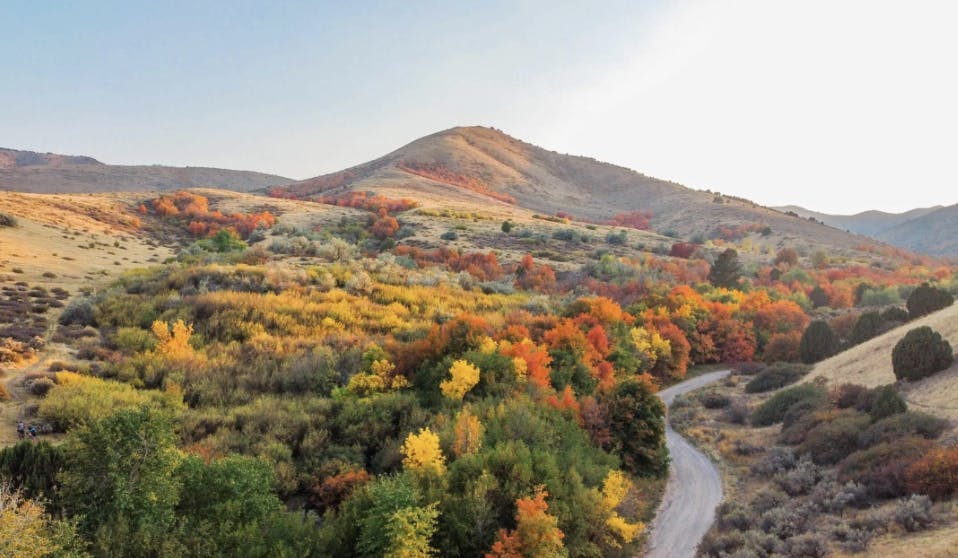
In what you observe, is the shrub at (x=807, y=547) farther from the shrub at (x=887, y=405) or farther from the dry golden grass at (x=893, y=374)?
the shrub at (x=887, y=405)

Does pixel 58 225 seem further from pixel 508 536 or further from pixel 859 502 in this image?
pixel 859 502

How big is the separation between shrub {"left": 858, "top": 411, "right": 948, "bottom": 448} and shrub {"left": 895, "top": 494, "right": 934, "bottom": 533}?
5.22 meters

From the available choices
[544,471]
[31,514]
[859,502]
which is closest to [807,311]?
[859,502]

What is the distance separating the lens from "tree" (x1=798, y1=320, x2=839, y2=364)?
42.9 meters

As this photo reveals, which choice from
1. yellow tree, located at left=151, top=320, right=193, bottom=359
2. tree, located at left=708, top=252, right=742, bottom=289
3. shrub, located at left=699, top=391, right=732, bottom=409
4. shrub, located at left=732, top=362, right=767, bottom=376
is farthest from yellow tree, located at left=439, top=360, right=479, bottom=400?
tree, located at left=708, top=252, right=742, bottom=289

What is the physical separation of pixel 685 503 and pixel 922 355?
560 inches

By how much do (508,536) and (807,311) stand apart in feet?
193

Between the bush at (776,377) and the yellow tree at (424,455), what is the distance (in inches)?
1151

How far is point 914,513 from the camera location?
16.1 m

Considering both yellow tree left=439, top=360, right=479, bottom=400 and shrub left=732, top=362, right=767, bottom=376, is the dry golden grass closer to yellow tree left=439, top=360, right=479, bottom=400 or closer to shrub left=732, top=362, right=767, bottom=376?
shrub left=732, top=362, right=767, bottom=376

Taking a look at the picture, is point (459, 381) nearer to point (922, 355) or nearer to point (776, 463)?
point (776, 463)

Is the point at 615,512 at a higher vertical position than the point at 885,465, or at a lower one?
lower

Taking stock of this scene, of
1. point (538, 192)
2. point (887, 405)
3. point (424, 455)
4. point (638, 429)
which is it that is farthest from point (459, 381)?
point (538, 192)

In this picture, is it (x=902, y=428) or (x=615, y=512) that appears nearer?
(x=615, y=512)
